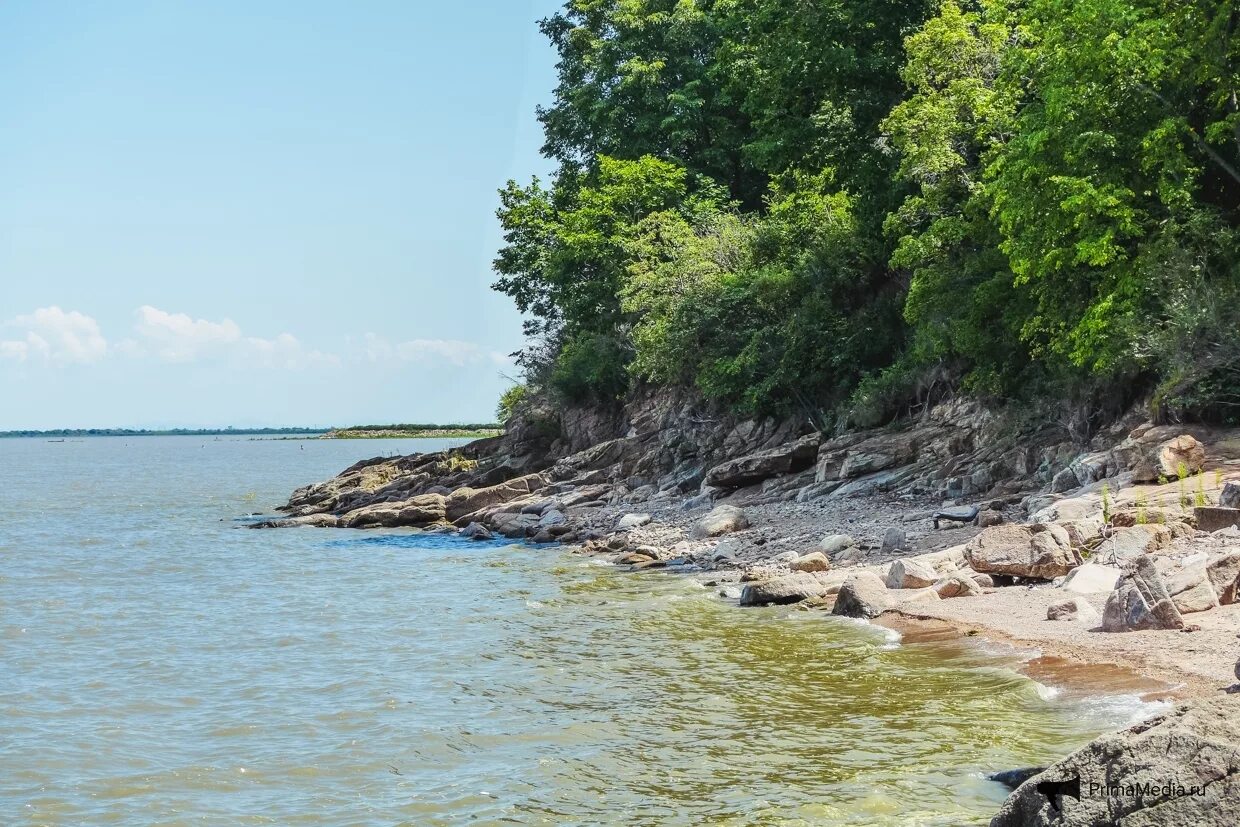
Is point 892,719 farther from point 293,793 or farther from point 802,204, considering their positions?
point 802,204

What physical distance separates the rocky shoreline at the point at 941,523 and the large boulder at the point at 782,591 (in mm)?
32

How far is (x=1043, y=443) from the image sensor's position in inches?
999

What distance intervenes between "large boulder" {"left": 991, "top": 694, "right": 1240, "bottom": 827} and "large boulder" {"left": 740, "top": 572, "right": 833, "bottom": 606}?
12.2 metres

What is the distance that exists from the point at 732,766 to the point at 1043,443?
55.7ft

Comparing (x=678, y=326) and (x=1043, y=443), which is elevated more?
(x=678, y=326)

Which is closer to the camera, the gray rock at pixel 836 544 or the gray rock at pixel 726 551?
the gray rock at pixel 836 544


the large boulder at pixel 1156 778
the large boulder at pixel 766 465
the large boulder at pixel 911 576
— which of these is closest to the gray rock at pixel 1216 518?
the large boulder at pixel 911 576

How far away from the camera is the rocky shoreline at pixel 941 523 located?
1318 centimetres

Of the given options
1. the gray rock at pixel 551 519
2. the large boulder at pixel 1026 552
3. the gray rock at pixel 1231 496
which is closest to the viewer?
the gray rock at pixel 1231 496

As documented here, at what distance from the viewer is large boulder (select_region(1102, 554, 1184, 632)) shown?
12938mm

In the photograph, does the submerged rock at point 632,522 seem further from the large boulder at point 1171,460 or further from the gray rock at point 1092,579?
the gray rock at point 1092,579

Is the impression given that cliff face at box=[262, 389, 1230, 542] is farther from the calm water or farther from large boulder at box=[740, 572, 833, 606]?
the calm water

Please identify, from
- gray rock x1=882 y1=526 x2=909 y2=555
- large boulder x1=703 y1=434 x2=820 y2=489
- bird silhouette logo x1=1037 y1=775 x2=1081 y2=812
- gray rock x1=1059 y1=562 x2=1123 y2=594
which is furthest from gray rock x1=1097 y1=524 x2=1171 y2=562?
large boulder x1=703 y1=434 x2=820 y2=489

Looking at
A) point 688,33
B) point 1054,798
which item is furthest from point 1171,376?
point 688,33
